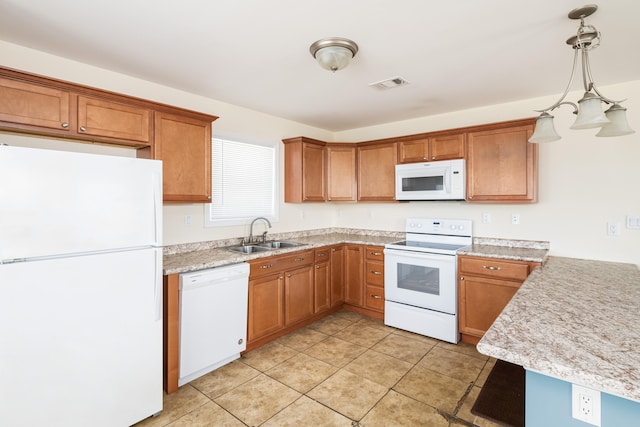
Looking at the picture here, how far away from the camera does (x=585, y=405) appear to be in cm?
101

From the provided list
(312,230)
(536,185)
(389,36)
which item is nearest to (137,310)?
(389,36)

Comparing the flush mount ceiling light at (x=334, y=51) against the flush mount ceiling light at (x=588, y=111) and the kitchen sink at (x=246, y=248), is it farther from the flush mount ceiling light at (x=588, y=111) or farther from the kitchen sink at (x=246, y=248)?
the kitchen sink at (x=246, y=248)

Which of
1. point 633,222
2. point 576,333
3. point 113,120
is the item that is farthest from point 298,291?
point 633,222

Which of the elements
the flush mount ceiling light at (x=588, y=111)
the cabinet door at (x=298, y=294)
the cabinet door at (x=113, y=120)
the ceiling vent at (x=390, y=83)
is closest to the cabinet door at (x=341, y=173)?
the cabinet door at (x=298, y=294)

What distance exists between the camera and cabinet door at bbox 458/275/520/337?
9.66 ft

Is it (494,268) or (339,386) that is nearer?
(339,386)

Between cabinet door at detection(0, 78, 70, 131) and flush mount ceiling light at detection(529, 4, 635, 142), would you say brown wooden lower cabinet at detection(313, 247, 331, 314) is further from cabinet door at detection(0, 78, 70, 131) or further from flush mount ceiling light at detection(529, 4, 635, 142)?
cabinet door at detection(0, 78, 70, 131)

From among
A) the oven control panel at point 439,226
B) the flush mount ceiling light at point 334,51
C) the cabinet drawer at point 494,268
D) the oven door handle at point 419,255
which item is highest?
the flush mount ceiling light at point 334,51

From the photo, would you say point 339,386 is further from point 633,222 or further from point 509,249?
point 633,222

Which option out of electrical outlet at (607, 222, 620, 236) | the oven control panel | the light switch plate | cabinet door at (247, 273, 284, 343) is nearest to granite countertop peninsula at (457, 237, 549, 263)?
the oven control panel

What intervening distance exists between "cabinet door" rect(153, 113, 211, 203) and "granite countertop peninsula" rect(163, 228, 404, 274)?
51cm

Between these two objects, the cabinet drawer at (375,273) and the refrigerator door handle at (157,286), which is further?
the cabinet drawer at (375,273)

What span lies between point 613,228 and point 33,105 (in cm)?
451

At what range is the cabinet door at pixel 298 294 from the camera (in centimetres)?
332
